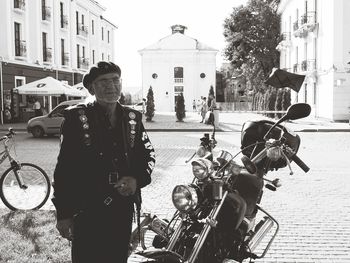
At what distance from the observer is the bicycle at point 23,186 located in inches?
281

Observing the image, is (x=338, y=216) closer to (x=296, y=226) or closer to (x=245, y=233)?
(x=296, y=226)

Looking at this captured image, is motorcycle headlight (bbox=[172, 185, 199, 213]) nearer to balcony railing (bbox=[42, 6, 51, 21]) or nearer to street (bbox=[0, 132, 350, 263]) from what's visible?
street (bbox=[0, 132, 350, 263])

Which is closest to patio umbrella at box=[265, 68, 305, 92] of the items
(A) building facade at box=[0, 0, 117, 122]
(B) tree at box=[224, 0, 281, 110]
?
(A) building facade at box=[0, 0, 117, 122]

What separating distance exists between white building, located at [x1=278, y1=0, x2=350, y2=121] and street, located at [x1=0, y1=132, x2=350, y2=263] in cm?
1627

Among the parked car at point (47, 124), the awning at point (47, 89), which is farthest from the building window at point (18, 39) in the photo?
the parked car at point (47, 124)

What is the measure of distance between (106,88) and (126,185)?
2.19ft

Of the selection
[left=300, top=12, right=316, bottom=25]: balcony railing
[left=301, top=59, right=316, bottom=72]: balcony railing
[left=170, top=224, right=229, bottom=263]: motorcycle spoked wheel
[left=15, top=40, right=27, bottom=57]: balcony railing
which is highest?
[left=300, top=12, right=316, bottom=25]: balcony railing

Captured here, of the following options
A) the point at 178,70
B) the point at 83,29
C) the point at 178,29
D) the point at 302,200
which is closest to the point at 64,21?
the point at 83,29

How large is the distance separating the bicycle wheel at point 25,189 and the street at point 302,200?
264mm

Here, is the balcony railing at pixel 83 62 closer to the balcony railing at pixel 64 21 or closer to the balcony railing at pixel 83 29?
the balcony railing at pixel 83 29

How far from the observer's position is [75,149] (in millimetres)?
3137

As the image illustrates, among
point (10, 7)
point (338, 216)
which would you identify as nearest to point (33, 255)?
point (338, 216)

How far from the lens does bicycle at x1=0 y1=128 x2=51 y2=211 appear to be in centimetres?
714

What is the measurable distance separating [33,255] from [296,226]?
3.27m
